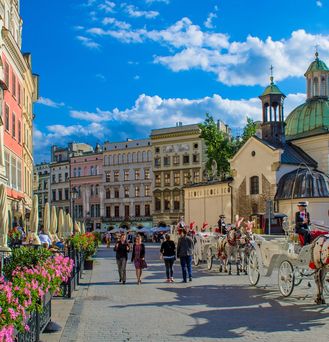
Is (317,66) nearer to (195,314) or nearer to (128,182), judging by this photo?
(128,182)

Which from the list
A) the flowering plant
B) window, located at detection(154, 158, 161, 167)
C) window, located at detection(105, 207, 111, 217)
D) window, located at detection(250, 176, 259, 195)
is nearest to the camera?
the flowering plant

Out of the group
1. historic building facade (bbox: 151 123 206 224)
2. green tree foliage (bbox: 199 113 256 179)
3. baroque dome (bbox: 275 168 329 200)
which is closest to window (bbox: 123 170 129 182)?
historic building facade (bbox: 151 123 206 224)

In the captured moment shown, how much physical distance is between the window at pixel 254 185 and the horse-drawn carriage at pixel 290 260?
108 ft

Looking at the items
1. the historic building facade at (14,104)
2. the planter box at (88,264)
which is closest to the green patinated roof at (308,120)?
the historic building facade at (14,104)

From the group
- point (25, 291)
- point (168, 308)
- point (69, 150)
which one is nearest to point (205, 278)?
point (168, 308)

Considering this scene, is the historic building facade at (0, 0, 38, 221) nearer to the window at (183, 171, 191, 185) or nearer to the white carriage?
the white carriage

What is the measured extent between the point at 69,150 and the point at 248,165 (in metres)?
61.3

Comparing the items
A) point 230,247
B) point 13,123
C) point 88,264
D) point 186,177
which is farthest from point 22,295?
point 186,177

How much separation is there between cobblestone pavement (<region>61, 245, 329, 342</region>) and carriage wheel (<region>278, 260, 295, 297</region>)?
30 cm

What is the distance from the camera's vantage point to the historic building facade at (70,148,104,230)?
307ft

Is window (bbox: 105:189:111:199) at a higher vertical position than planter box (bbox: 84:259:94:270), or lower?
higher

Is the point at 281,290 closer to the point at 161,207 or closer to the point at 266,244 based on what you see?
the point at 266,244

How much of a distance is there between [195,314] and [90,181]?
85.3 m

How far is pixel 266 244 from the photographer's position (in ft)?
53.0
